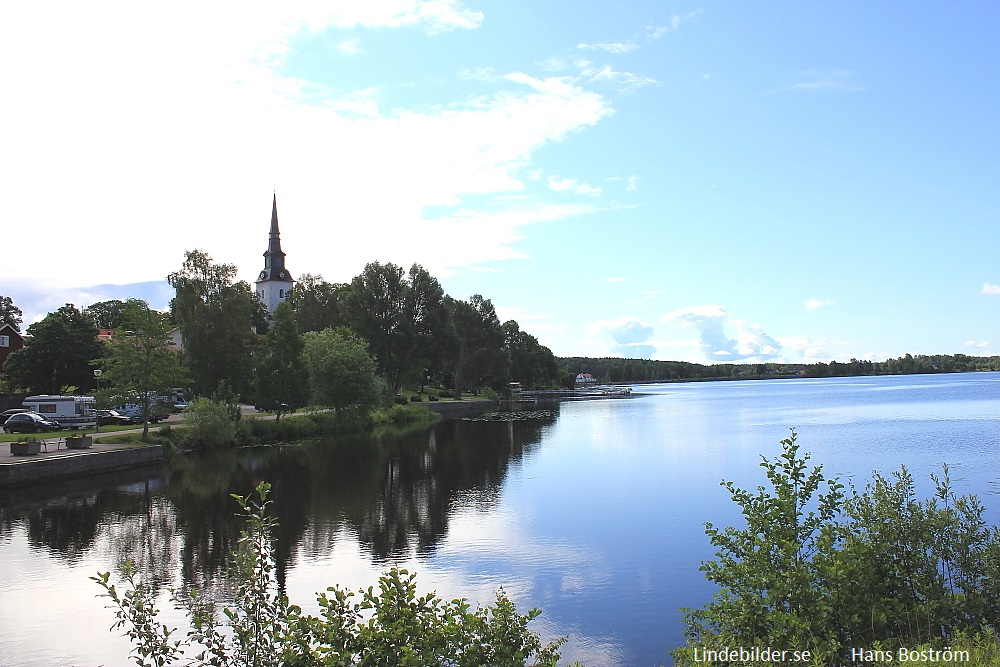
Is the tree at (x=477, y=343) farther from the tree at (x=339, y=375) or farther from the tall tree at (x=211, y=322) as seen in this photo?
the tall tree at (x=211, y=322)

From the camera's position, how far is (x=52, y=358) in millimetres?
60625

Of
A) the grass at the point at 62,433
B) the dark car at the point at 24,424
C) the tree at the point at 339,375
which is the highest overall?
the tree at the point at 339,375

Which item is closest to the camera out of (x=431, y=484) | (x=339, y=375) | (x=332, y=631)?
(x=332, y=631)

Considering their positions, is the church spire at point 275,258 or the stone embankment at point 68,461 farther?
the church spire at point 275,258

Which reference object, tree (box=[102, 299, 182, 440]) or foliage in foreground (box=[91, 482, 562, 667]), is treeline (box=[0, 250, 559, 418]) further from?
foliage in foreground (box=[91, 482, 562, 667])

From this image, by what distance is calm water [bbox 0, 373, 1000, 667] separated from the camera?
43.9 feet

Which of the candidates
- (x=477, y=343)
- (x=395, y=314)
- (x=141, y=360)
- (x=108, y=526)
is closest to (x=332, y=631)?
(x=108, y=526)

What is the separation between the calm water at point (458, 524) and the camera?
13375 millimetres

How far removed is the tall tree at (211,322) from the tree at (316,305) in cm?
3281

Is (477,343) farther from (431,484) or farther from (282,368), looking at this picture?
(431,484)

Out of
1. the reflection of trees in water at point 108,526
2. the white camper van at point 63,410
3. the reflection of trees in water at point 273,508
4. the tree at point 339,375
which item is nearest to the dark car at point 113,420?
the white camper van at point 63,410

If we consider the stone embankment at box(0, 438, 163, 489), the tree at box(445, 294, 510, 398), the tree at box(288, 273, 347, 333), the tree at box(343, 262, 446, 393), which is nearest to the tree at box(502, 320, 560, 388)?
the tree at box(445, 294, 510, 398)

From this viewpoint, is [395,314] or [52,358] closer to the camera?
[52,358]

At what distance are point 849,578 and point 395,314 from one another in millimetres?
66281
